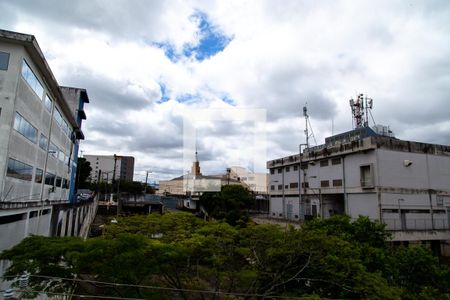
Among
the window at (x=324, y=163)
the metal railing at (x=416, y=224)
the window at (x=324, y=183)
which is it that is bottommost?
the metal railing at (x=416, y=224)

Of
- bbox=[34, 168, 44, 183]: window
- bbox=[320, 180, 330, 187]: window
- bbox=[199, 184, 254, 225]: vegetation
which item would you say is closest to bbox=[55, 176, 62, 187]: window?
bbox=[34, 168, 44, 183]: window

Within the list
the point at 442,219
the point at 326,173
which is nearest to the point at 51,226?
the point at 326,173

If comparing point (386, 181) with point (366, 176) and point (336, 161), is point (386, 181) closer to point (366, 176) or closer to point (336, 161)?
point (366, 176)

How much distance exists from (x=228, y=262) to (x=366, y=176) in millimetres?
20412

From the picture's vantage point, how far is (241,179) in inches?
2488

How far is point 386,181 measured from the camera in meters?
24.5

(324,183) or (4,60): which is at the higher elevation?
(4,60)

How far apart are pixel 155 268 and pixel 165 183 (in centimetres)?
8783

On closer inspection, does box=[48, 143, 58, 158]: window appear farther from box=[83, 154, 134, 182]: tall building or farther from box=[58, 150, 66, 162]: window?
box=[83, 154, 134, 182]: tall building

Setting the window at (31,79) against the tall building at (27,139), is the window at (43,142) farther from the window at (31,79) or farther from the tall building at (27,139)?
the window at (31,79)

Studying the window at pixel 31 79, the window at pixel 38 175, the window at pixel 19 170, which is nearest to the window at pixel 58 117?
the window at pixel 38 175

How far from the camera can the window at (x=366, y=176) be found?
24786mm

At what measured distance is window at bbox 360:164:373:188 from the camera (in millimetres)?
24786

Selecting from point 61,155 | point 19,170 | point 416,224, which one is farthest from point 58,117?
point 416,224
